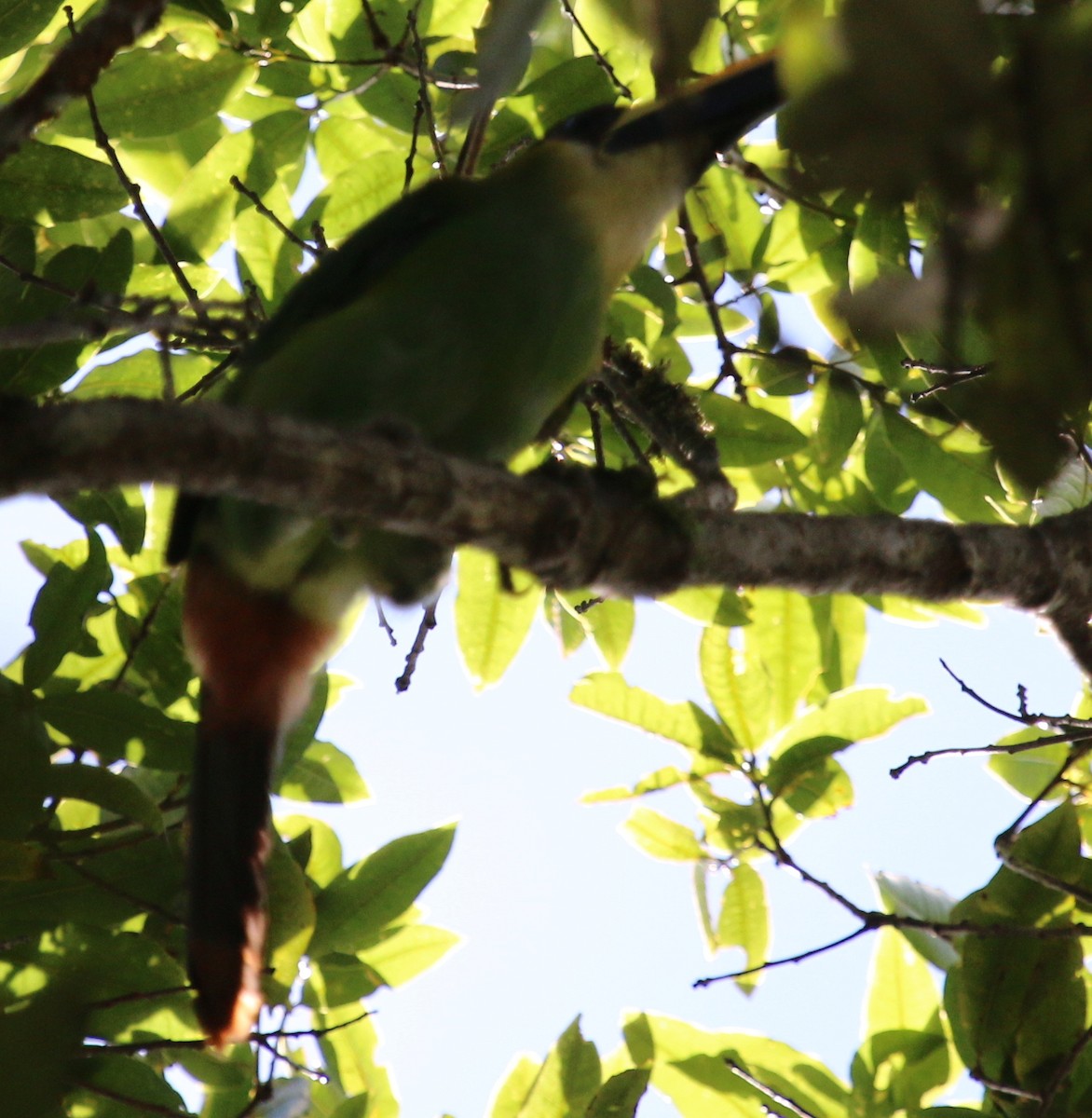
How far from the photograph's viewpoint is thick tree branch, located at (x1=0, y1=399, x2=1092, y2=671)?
118 cm

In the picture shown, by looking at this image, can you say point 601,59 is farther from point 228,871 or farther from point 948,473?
point 228,871

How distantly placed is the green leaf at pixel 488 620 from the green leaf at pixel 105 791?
827 millimetres

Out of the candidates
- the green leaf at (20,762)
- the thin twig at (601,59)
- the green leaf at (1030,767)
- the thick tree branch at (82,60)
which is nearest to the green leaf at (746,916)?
the green leaf at (1030,767)

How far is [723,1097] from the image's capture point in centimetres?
245

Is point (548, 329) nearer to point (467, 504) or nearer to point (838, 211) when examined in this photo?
point (467, 504)

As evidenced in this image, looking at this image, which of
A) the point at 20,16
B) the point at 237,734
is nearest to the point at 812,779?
the point at 237,734

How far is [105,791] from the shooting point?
6.75 ft

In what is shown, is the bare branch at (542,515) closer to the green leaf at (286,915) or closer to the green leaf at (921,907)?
the green leaf at (921,907)

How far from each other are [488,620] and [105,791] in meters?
0.95

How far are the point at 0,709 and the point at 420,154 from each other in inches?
65.9

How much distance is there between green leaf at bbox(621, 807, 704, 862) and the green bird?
0.96 metres

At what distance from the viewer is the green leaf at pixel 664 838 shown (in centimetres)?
276

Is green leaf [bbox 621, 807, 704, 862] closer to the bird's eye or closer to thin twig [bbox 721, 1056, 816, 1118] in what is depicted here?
thin twig [bbox 721, 1056, 816, 1118]

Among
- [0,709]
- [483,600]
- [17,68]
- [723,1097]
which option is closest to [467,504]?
[0,709]
